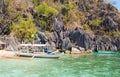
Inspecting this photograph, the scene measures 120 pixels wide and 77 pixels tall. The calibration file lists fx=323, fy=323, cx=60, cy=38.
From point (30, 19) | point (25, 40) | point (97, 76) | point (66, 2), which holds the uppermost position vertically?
point (66, 2)

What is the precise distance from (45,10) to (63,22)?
11.3 metres

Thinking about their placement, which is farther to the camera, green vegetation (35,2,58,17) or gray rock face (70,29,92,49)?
gray rock face (70,29,92,49)

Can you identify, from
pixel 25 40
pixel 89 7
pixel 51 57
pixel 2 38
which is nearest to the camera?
pixel 51 57

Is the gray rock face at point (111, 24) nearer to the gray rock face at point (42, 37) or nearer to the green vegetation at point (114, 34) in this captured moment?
the green vegetation at point (114, 34)

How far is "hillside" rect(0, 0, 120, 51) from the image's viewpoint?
108500 millimetres

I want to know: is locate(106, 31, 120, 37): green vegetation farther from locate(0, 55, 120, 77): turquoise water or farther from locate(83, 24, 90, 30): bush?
locate(0, 55, 120, 77): turquoise water

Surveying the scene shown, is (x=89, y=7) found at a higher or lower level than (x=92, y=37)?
higher

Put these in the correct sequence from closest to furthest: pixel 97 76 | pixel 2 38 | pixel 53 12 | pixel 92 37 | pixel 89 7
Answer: pixel 97 76 < pixel 2 38 < pixel 53 12 < pixel 92 37 < pixel 89 7

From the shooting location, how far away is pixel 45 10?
122 metres

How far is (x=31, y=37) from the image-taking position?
103 meters

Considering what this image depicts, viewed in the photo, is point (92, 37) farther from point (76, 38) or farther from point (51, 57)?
point (51, 57)

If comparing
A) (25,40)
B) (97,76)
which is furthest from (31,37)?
(97,76)

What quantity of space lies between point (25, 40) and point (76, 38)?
2627cm

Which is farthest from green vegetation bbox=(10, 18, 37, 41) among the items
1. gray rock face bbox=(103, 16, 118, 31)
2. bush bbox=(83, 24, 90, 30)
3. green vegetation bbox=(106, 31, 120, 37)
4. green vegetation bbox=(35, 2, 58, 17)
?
gray rock face bbox=(103, 16, 118, 31)
